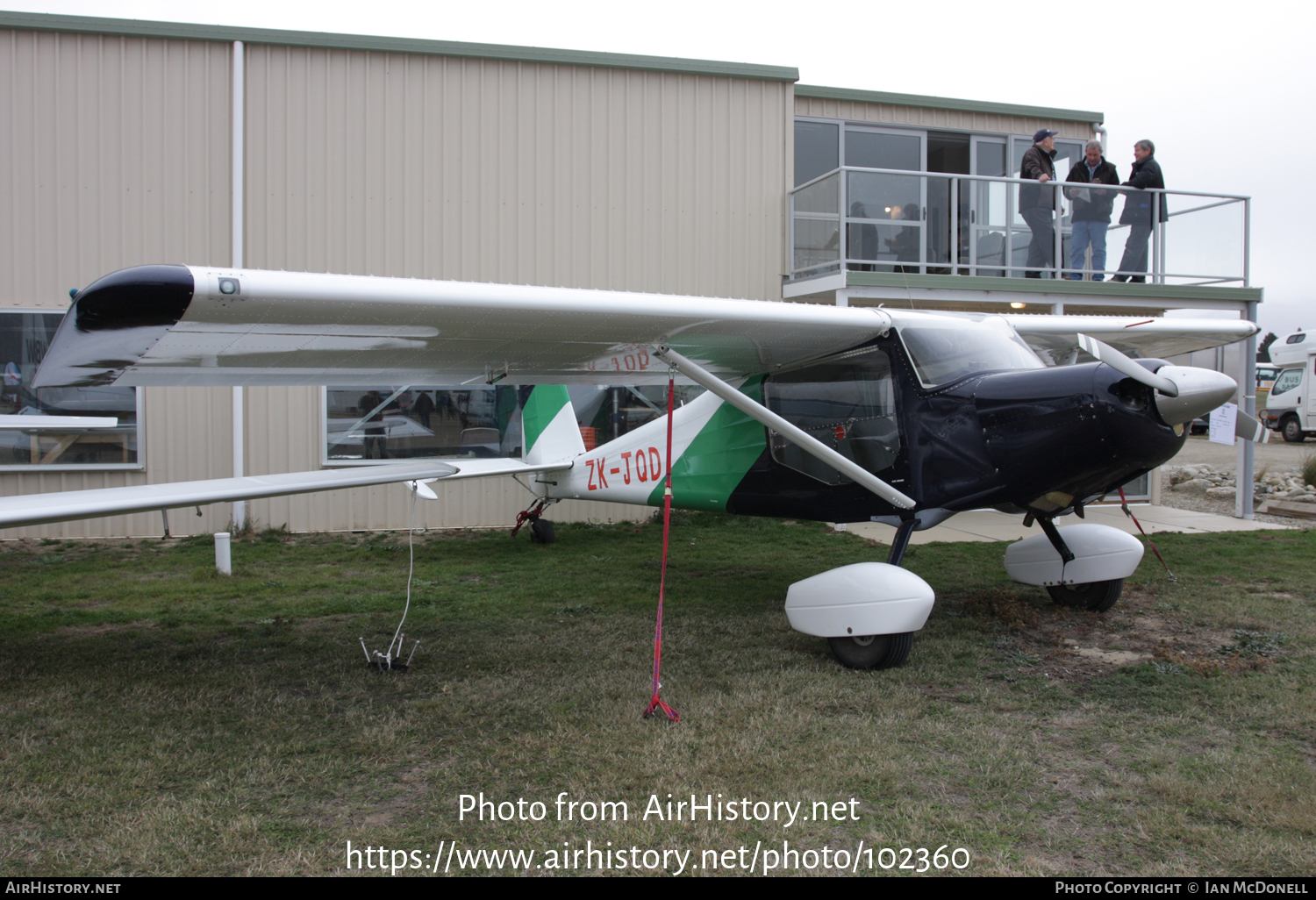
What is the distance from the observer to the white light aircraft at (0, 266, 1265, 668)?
3682 millimetres

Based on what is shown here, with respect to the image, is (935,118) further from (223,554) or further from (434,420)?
(223,554)

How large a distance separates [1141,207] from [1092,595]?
684cm

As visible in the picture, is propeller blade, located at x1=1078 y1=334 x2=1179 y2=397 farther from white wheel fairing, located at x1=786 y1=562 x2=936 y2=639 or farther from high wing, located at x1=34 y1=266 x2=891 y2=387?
white wheel fairing, located at x1=786 y1=562 x2=936 y2=639

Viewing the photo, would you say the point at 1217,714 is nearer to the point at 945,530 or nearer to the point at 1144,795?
the point at 1144,795

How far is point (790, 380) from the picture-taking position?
20.2 ft

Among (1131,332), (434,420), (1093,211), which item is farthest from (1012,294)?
(434,420)

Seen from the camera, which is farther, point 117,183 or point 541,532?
point 117,183

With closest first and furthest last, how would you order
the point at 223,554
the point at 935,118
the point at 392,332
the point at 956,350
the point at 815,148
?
1. the point at 392,332
2. the point at 956,350
3. the point at 223,554
4. the point at 815,148
5. the point at 935,118

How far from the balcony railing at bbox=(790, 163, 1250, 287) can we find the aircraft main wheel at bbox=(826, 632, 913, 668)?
6.05 m

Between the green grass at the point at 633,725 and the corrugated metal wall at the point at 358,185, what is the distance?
350 cm

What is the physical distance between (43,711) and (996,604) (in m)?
5.92

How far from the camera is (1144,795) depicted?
3.22 metres

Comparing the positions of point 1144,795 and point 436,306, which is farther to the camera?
point 436,306
